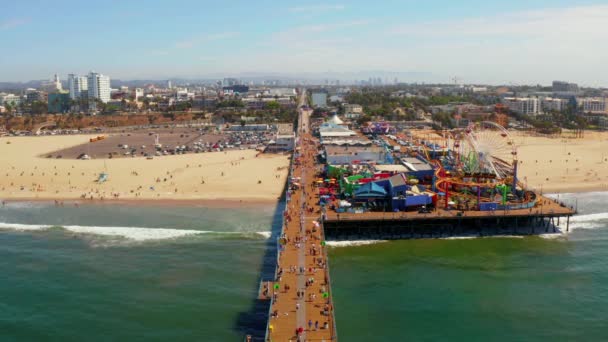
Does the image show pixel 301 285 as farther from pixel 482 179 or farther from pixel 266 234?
pixel 482 179

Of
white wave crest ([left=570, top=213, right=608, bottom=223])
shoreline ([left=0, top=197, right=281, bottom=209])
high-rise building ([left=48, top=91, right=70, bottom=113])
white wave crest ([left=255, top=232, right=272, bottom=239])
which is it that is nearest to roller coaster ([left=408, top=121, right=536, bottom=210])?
white wave crest ([left=570, top=213, right=608, bottom=223])

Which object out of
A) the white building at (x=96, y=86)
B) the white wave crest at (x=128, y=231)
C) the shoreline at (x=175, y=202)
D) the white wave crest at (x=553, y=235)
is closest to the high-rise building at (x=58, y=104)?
the white building at (x=96, y=86)

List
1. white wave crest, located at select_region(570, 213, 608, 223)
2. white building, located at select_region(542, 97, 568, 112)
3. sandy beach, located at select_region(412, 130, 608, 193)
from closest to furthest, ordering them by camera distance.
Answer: white wave crest, located at select_region(570, 213, 608, 223)
sandy beach, located at select_region(412, 130, 608, 193)
white building, located at select_region(542, 97, 568, 112)

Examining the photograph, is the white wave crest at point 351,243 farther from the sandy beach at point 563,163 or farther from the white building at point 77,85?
the white building at point 77,85

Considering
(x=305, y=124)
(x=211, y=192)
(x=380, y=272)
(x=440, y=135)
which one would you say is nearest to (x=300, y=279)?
(x=380, y=272)

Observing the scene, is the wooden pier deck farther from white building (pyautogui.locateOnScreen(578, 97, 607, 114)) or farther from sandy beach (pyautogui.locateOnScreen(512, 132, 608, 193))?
white building (pyautogui.locateOnScreen(578, 97, 607, 114))

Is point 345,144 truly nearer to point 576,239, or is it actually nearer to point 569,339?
point 576,239
